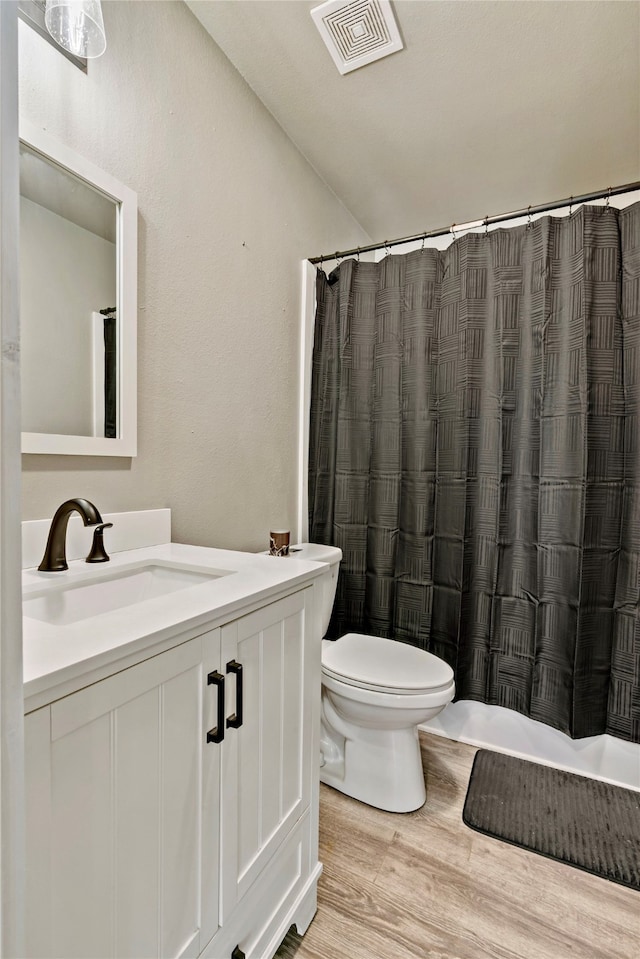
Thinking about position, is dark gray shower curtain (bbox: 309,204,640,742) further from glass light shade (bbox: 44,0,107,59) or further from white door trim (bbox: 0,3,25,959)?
white door trim (bbox: 0,3,25,959)

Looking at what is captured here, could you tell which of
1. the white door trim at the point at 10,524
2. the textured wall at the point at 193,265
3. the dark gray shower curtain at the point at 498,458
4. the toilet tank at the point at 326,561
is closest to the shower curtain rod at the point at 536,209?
the dark gray shower curtain at the point at 498,458

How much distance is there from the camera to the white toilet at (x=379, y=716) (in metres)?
1.41

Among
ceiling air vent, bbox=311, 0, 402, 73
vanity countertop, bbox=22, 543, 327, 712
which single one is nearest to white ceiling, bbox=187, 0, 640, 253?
ceiling air vent, bbox=311, 0, 402, 73

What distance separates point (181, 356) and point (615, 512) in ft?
4.95

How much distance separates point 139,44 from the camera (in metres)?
1.23

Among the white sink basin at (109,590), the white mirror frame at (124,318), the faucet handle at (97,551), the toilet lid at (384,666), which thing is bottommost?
the toilet lid at (384,666)

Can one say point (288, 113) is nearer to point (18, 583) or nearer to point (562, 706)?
point (18, 583)

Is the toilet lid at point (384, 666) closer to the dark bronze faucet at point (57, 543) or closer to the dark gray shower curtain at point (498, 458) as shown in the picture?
the dark gray shower curtain at point (498, 458)

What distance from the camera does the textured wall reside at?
1.12 metres

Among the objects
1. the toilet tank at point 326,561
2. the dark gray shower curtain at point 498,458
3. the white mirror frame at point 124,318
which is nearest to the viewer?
the white mirror frame at point 124,318

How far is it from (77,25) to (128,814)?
1.51 meters

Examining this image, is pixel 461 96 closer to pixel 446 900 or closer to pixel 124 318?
pixel 124 318

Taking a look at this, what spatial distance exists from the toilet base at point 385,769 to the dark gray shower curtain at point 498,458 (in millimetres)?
402

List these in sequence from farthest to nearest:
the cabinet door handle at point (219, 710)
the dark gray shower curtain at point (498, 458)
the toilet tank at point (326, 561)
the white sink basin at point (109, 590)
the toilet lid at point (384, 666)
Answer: the toilet tank at point (326, 561) < the dark gray shower curtain at point (498, 458) < the toilet lid at point (384, 666) < the white sink basin at point (109, 590) < the cabinet door handle at point (219, 710)
